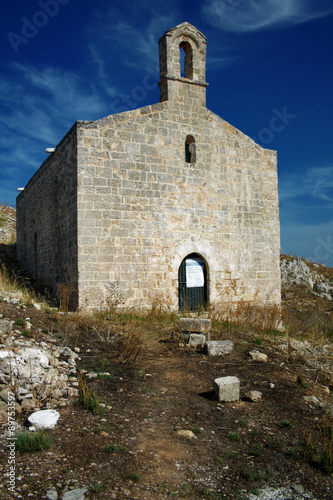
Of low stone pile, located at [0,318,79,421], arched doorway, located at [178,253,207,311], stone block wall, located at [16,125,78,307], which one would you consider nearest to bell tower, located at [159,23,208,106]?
stone block wall, located at [16,125,78,307]

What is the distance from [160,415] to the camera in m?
4.95

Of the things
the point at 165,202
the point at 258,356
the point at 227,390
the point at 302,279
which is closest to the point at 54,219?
the point at 165,202

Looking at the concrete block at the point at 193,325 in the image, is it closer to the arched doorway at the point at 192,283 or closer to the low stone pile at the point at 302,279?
the arched doorway at the point at 192,283

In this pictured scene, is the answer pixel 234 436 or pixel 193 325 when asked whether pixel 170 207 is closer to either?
pixel 193 325

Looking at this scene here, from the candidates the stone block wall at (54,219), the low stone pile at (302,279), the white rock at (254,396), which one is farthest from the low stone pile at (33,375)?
the low stone pile at (302,279)

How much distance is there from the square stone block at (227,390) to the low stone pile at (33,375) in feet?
6.45

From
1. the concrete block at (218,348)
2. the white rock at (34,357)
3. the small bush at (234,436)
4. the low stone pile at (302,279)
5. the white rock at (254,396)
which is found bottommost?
the small bush at (234,436)

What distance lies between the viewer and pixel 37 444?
3758 mm

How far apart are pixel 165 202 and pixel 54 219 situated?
3.77 meters

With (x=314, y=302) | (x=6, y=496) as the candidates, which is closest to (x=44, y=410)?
(x=6, y=496)

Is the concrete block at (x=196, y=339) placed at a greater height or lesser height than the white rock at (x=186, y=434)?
greater

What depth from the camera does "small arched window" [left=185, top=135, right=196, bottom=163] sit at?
1140 cm

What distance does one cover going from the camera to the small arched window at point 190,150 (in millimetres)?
11398

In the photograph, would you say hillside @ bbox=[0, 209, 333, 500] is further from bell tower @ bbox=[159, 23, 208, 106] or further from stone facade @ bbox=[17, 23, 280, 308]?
bell tower @ bbox=[159, 23, 208, 106]
